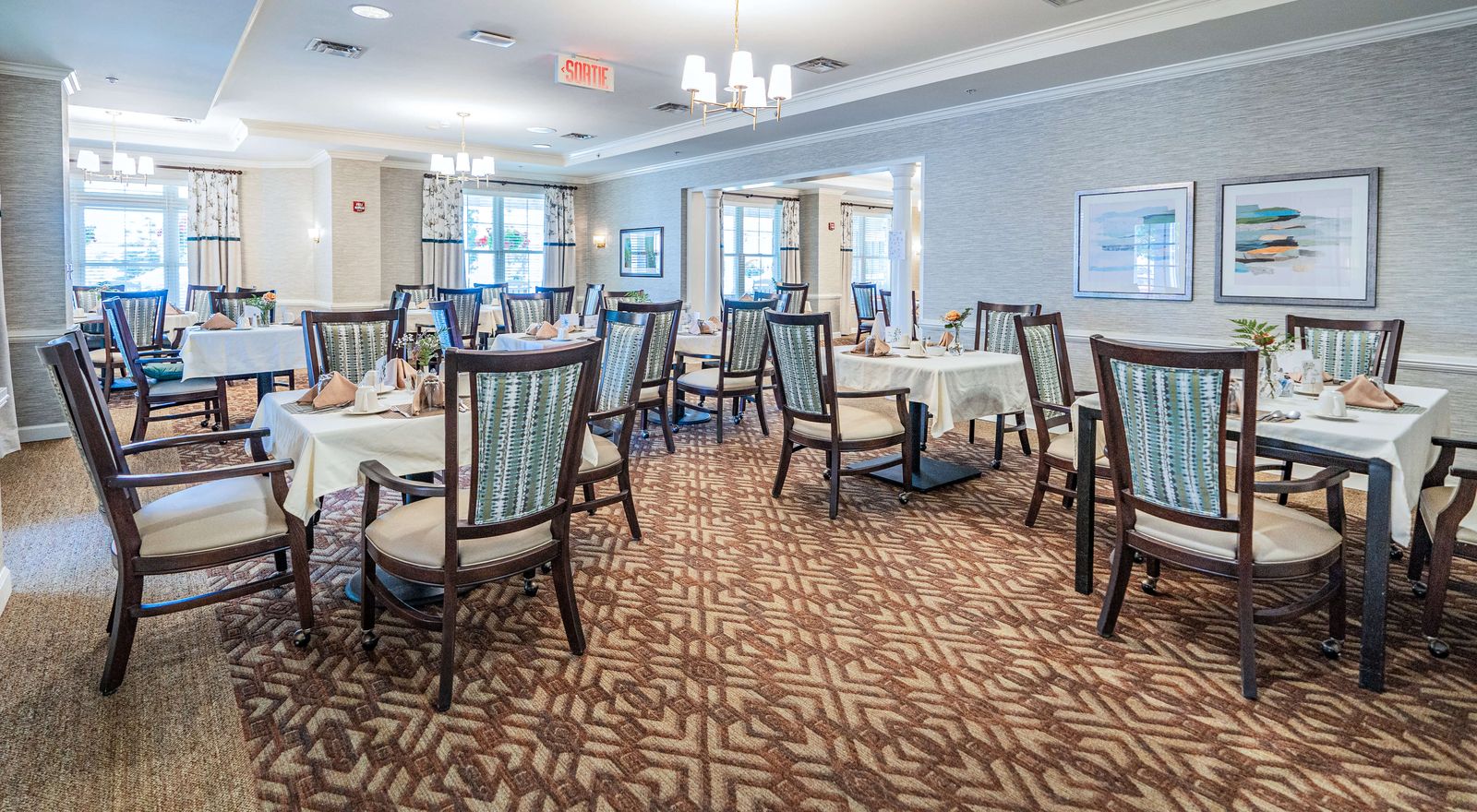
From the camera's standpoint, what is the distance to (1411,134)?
466 cm

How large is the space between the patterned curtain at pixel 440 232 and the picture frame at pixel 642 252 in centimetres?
234

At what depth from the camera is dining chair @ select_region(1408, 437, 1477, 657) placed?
92.4 inches

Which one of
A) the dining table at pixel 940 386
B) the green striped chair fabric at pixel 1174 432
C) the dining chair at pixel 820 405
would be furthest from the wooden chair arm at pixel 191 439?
the green striped chair fabric at pixel 1174 432

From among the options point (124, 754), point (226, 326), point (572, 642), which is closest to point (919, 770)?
point (572, 642)

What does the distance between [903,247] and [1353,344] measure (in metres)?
4.56

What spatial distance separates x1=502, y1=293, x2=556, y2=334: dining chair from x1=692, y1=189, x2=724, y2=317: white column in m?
3.53

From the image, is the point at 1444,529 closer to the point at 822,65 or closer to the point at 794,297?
the point at 822,65

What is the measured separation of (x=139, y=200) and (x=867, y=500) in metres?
11.1

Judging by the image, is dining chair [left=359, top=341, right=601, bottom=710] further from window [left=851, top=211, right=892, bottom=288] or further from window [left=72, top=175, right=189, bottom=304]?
window [left=851, top=211, right=892, bottom=288]

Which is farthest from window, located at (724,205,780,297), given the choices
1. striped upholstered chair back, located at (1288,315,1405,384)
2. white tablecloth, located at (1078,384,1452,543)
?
white tablecloth, located at (1078,384,1452,543)

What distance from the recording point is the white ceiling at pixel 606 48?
15.8ft

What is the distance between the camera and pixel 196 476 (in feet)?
7.47

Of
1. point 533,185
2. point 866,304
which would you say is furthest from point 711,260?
point 533,185

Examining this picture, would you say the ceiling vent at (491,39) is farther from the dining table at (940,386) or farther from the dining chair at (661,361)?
the dining table at (940,386)
